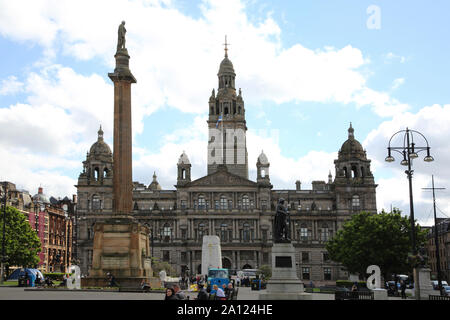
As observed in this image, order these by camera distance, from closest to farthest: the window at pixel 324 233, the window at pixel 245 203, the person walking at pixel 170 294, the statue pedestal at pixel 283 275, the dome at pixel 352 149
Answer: the person walking at pixel 170 294
the statue pedestal at pixel 283 275
the window at pixel 245 203
the dome at pixel 352 149
the window at pixel 324 233

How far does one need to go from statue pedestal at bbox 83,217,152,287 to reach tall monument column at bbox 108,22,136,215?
1367mm

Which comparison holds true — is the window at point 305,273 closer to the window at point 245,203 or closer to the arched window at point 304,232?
the arched window at point 304,232

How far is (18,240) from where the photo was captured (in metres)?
69.9

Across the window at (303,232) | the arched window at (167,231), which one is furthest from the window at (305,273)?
the arched window at (167,231)

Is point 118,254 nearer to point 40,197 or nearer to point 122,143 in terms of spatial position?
point 122,143

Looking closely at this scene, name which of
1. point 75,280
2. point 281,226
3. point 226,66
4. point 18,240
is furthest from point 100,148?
point 281,226

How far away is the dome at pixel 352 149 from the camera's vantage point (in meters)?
96.1

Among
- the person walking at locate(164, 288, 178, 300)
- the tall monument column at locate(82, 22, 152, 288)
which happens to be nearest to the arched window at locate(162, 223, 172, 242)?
the tall monument column at locate(82, 22, 152, 288)

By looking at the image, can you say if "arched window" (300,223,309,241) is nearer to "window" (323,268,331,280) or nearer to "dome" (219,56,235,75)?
"window" (323,268,331,280)

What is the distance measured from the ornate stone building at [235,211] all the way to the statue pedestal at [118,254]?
58.6 m

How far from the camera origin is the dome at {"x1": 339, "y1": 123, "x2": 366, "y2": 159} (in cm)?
9605

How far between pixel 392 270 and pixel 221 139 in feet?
178

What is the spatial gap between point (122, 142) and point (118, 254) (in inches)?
291
